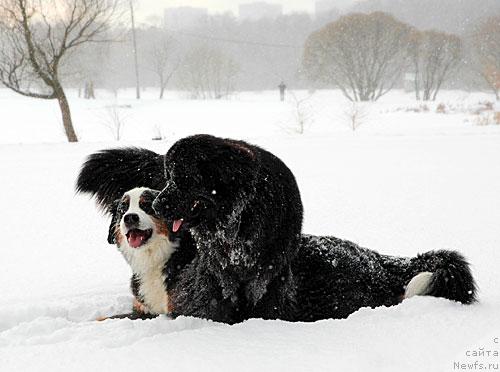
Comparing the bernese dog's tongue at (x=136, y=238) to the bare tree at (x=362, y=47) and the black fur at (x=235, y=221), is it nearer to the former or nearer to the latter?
the black fur at (x=235, y=221)

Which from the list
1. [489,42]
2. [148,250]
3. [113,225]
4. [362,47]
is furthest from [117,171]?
[489,42]

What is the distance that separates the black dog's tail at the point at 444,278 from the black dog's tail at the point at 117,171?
1.96 meters

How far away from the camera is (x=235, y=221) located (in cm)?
199

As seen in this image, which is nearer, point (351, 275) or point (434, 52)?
point (351, 275)

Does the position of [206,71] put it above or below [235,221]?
above

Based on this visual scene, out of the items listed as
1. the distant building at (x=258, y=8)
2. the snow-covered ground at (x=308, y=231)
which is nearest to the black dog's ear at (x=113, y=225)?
the snow-covered ground at (x=308, y=231)

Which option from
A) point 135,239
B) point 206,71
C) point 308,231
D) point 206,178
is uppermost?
point 206,71

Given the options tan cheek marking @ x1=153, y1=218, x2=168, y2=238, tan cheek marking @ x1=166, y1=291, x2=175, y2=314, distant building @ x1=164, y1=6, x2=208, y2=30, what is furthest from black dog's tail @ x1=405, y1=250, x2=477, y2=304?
distant building @ x1=164, y1=6, x2=208, y2=30

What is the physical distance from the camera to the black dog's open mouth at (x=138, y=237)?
3.05m

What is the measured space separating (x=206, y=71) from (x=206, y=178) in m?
57.0

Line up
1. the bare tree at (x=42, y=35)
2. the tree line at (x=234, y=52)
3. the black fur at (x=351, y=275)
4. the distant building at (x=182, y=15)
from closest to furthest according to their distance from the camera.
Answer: the black fur at (x=351, y=275) < the bare tree at (x=42, y=35) < the tree line at (x=234, y=52) < the distant building at (x=182, y=15)

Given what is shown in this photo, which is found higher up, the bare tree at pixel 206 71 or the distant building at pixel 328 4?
the distant building at pixel 328 4

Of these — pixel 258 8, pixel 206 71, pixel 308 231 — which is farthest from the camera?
pixel 258 8

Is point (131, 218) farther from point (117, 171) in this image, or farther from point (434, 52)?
point (434, 52)
